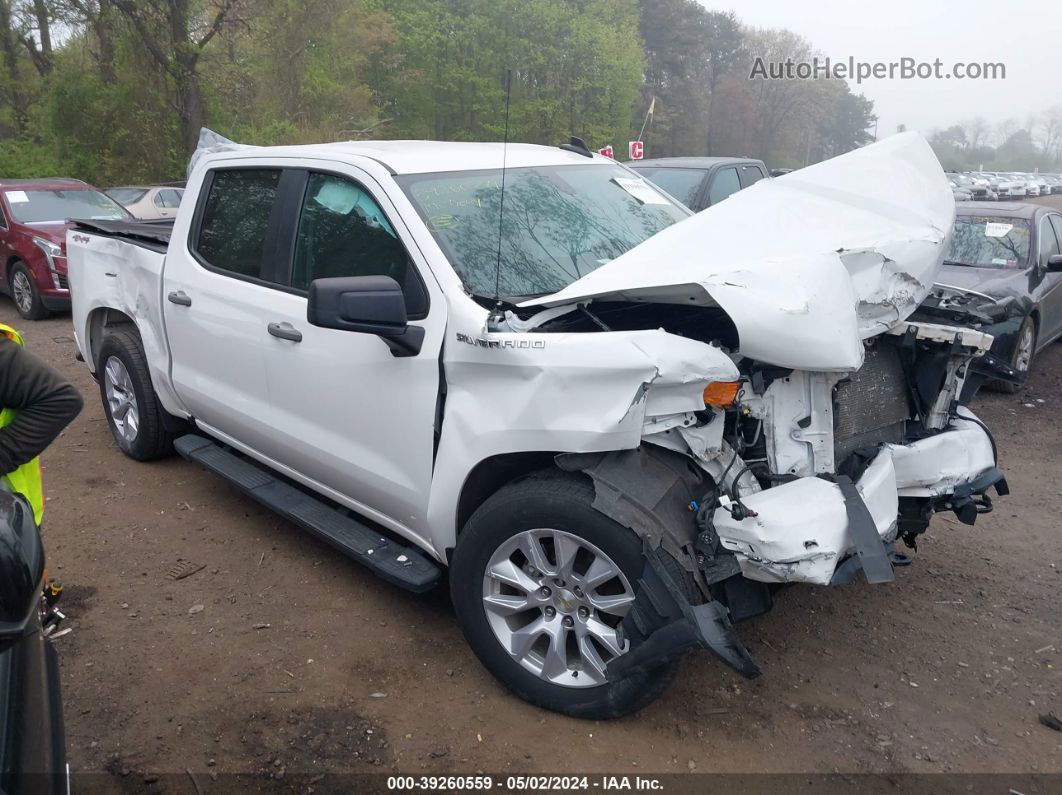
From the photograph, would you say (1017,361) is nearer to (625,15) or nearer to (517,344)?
(517,344)

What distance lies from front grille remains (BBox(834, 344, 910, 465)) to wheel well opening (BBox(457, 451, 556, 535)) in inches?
42.3

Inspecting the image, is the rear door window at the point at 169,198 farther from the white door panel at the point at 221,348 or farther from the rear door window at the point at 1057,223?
the rear door window at the point at 1057,223

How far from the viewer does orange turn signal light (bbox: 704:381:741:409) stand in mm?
2705

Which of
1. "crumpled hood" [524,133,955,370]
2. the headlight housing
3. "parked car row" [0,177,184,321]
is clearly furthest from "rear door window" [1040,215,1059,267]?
the headlight housing

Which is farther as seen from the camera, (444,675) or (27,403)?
(444,675)

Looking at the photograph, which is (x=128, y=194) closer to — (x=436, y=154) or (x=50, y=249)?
(x=50, y=249)

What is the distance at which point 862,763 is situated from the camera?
9.18 feet

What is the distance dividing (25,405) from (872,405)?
2.90 metres

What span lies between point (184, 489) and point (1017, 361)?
656 cm

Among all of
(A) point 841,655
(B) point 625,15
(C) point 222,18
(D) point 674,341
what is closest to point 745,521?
(D) point 674,341

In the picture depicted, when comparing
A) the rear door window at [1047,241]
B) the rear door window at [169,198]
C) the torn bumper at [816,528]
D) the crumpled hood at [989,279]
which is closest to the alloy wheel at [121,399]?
the torn bumper at [816,528]

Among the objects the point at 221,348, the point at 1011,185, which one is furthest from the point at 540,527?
the point at 1011,185

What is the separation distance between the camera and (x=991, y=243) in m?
7.95

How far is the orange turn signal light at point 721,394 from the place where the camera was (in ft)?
8.87
